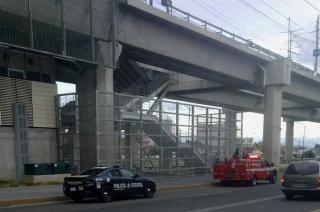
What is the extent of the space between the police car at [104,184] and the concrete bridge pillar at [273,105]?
2515 centimetres

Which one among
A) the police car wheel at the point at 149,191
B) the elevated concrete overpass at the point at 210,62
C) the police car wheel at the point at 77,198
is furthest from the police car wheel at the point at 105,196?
the elevated concrete overpass at the point at 210,62

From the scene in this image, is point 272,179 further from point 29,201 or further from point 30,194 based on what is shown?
point 29,201

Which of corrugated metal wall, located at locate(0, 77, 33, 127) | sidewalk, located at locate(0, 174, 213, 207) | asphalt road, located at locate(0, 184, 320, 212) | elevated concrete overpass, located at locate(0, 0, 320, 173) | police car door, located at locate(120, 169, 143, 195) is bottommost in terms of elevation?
asphalt road, located at locate(0, 184, 320, 212)

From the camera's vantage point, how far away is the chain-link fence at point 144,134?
95.9 ft

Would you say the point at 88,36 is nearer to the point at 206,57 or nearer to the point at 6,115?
the point at 6,115

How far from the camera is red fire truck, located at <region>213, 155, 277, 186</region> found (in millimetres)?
29484

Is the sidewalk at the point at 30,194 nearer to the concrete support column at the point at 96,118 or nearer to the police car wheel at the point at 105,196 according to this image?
the police car wheel at the point at 105,196

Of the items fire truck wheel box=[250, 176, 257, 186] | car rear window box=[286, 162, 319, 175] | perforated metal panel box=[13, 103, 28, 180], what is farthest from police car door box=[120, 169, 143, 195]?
fire truck wheel box=[250, 176, 257, 186]

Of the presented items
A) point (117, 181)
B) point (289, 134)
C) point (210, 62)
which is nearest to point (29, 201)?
point (117, 181)

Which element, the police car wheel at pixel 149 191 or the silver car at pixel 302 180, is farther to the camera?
the police car wheel at pixel 149 191

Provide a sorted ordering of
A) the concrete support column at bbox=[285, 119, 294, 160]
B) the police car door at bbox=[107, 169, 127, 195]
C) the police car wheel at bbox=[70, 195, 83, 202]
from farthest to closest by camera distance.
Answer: the concrete support column at bbox=[285, 119, 294, 160], the police car door at bbox=[107, 169, 127, 195], the police car wheel at bbox=[70, 195, 83, 202]

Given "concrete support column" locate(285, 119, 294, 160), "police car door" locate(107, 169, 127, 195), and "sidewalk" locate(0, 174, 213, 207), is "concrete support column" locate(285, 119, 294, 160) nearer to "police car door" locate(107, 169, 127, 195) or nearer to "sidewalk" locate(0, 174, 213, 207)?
"sidewalk" locate(0, 174, 213, 207)

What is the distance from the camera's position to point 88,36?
27.8 metres

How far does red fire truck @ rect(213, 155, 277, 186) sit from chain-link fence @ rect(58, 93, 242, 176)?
4.92m
